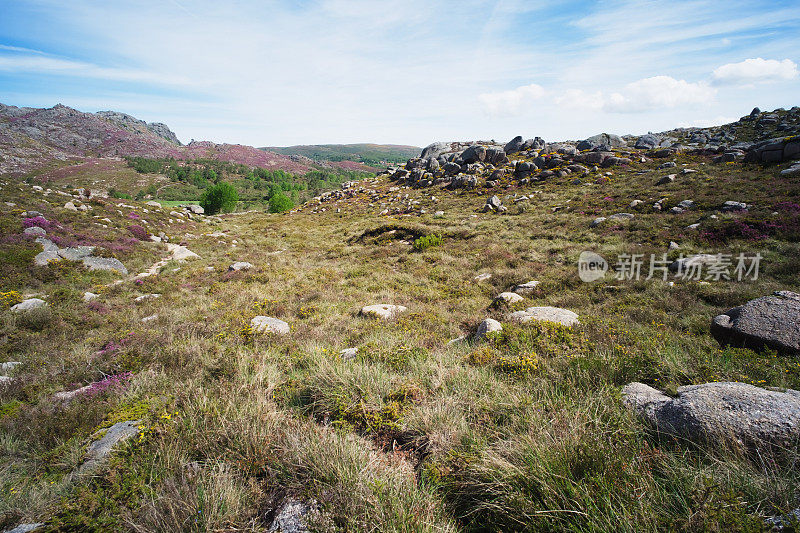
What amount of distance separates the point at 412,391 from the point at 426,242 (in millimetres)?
15792

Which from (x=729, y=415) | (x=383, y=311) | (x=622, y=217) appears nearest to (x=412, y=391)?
(x=729, y=415)

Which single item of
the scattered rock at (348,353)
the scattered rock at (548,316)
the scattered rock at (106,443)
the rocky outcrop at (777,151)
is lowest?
the scattered rock at (348,353)

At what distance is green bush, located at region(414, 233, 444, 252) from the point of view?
19359 mm

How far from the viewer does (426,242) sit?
19641mm

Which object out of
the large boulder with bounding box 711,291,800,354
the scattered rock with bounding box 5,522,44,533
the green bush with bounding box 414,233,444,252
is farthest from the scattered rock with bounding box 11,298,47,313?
the large boulder with bounding box 711,291,800,354

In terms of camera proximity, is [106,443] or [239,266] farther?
[239,266]

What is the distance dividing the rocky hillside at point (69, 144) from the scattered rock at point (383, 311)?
492ft

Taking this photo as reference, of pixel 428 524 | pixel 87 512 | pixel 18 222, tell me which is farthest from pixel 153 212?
pixel 428 524

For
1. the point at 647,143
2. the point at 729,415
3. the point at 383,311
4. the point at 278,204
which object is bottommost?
the point at 383,311

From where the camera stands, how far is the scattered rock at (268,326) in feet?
24.0

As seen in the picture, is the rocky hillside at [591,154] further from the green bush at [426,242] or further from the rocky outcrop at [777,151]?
the green bush at [426,242]

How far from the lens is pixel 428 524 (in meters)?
2.40

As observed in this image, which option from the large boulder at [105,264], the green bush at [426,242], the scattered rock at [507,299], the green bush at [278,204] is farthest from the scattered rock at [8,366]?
the green bush at [278,204]

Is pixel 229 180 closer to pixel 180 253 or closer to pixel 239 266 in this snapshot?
pixel 180 253
